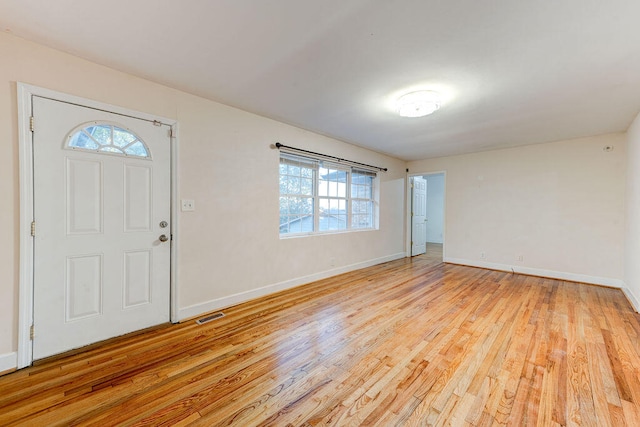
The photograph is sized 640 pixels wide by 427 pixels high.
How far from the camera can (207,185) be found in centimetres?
288

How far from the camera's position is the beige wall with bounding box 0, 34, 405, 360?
185cm

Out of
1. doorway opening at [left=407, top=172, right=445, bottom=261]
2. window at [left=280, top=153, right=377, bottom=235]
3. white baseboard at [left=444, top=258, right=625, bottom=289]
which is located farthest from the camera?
doorway opening at [left=407, top=172, right=445, bottom=261]

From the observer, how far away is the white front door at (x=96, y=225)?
199cm

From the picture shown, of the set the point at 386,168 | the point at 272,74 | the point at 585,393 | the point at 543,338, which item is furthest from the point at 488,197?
the point at 272,74

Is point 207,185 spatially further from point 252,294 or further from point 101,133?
point 252,294

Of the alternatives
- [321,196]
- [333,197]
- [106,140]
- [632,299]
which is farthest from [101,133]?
[632,299]

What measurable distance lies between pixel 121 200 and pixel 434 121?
12.3 ft

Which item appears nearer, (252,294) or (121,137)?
(121,137)

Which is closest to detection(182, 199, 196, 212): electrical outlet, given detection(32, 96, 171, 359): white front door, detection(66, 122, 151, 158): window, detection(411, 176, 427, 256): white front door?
detection(32, 96, 171, 359): white front door

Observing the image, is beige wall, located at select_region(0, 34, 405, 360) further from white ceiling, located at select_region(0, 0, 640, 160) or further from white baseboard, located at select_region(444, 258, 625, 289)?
white baseboard, located at select_region(444, 258, 625, 289)

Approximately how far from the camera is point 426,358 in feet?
6.61

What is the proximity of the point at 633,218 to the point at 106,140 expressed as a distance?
19.6 ft

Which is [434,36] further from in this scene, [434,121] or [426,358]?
[426,358]

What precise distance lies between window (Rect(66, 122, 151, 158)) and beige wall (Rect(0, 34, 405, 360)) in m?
0.25
